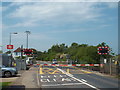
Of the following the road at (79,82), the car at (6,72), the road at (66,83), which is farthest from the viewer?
the car at (6,72)

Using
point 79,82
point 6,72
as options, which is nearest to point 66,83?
point 79,82

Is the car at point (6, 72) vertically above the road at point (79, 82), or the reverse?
the car at point (6, 72)

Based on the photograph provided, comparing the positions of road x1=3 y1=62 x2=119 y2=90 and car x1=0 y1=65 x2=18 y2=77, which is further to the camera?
car x1=0 y1=65 x2=18 y2=77

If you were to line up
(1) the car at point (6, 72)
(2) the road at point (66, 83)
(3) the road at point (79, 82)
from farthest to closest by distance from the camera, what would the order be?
(1) the car at point (6, 72)
(3) the road at point (79, 82)
(2) the road at point (66, 83)

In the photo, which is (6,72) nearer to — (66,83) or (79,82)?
(66,83)

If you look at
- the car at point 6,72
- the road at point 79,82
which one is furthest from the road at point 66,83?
the car at point 6,72

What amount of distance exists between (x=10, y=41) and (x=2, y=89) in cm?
2796

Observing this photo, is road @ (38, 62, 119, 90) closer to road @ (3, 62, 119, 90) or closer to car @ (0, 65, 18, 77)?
road @ (3, 62, 119, 90)

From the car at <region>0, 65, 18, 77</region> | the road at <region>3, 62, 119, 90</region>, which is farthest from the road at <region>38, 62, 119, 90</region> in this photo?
the car at <region>0, 65, 18, 77</region>

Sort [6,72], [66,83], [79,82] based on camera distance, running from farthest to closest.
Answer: [6,72]
[79,82]
[66,83]

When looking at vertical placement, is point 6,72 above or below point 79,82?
above

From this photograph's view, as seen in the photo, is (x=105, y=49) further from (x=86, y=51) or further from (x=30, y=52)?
(x=86, y=51)

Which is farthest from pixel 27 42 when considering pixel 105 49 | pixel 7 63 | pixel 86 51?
pixel 105 49

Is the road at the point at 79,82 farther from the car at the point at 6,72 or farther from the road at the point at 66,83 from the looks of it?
the car at the point at 6,72
